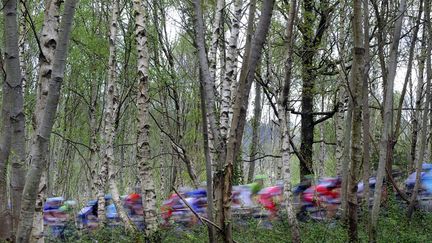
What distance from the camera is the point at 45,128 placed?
2521 mm

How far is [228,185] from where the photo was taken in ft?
7.75

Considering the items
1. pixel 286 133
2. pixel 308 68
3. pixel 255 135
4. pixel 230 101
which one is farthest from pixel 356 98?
pixel 255 135

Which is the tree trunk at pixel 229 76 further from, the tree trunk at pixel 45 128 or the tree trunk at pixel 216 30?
the tree trunk at pixel 45 128

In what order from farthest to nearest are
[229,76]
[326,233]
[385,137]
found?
[229,76], [326,233], [385,137]

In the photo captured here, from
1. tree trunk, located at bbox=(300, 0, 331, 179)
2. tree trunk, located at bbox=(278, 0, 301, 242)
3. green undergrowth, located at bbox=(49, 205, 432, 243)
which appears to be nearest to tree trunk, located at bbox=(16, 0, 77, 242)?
green undergrowth, located at bbox=(49, 205, 432, 243)

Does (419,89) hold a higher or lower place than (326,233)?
higher

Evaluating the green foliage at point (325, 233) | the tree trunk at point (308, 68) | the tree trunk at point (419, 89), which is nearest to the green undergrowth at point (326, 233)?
the green foliage at point (325, 233)

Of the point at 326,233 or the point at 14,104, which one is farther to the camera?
the point at 326,233

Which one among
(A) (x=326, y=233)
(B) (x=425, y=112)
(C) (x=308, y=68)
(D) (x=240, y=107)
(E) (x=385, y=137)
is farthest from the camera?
(C) (x=308, y=68)

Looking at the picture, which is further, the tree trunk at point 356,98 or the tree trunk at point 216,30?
the tree trunk at point 216,30

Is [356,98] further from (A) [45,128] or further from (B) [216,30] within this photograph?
(B) [216,30]

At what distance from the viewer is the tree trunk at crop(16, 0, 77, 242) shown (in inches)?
98.8

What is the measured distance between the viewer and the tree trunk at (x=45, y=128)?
8.23ft

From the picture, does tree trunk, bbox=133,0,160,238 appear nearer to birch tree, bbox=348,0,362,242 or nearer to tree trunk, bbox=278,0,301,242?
tree trunk, bbox=278,0,301,242
